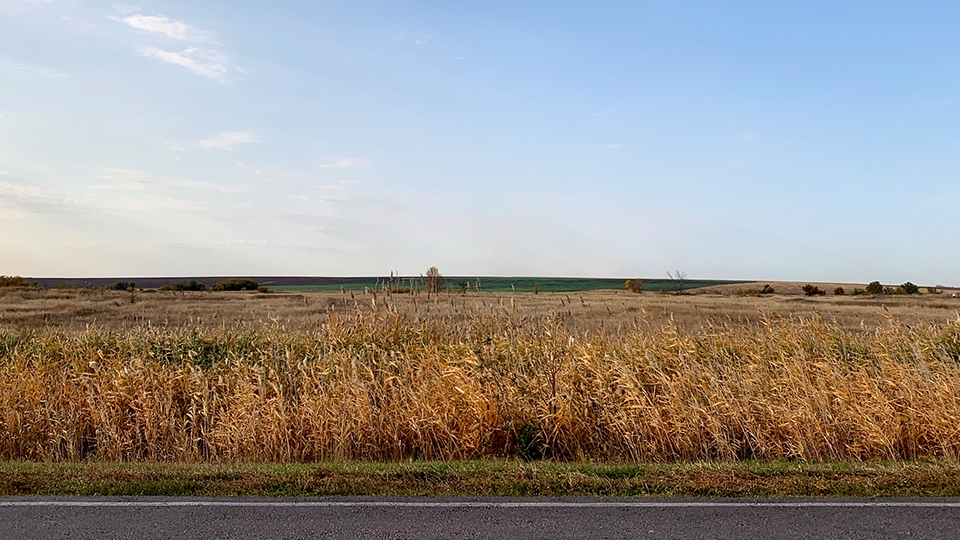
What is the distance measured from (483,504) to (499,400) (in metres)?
3.60

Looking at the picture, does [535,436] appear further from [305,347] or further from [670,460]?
[305,347]

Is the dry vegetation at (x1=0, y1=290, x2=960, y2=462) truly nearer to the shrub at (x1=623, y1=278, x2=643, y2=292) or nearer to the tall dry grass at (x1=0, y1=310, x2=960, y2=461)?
the tall dry grass at (x1=0, y1=310, x2=960, y2=461)

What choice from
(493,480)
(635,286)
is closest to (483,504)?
(493,480)

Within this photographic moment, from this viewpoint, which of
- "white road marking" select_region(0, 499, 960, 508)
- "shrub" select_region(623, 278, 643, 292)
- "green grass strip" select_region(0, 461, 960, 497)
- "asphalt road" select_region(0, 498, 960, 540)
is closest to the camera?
"asphalt road" select_region(0, 498, 960, 540)

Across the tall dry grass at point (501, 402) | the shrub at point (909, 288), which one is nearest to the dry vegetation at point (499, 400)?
the tall dry grass at point (501, 402)

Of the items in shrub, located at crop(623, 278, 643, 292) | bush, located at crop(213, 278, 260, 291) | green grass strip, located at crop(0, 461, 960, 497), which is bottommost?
green grass strip, located at crop(0, 461, 960, 497)

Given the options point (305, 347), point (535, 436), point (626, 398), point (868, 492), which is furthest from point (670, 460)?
point (305, 347)

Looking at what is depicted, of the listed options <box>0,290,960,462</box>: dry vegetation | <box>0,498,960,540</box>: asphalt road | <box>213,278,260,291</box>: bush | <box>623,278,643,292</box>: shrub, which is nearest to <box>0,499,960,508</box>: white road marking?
<box>0,498,960,540</box>: asphalt road

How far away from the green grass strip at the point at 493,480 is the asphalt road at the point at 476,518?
0.30m

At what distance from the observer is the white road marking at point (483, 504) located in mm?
6383

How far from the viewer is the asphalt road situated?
5.63 metres

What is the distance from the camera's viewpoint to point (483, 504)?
645 centimetres

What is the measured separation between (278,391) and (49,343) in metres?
5.73

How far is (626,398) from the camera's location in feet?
33.3
